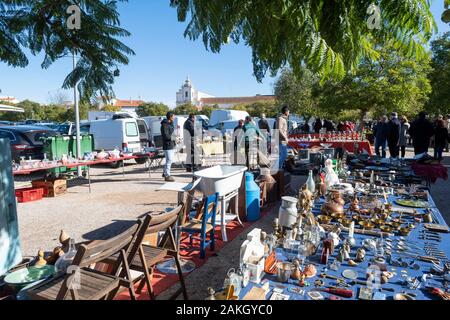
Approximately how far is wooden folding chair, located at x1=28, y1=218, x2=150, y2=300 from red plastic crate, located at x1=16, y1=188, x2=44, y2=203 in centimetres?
626

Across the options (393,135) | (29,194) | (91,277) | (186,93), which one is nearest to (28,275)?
(91,277)

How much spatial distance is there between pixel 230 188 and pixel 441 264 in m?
3.03

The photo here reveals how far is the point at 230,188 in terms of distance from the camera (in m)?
4.96

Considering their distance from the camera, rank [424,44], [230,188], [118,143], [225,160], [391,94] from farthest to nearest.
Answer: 1. [391,94]
2. [225,160]
3. [118,143]
4. [230,188]
5. [424,44]

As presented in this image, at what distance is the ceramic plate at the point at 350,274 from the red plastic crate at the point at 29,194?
7871mm

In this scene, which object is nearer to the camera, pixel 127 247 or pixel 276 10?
pixel 276 10

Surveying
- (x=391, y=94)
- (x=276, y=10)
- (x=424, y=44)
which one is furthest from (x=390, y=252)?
(x=391, y=94)

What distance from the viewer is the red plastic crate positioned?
25.4ft

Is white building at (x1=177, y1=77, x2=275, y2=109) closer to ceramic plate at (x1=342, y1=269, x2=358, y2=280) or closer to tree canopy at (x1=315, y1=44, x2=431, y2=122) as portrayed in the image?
tree canopy at (x1=315, y1=44, x2=431, y2=122)

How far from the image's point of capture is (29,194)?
25.8ft

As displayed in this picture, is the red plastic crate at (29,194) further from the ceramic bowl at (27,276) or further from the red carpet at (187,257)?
the ceramic bowl at (27,276)

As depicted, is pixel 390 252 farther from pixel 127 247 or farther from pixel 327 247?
pixel 127 247

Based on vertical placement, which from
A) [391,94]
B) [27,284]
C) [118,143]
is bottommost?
[27,284]

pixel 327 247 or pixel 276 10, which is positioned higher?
pixel 276 10
